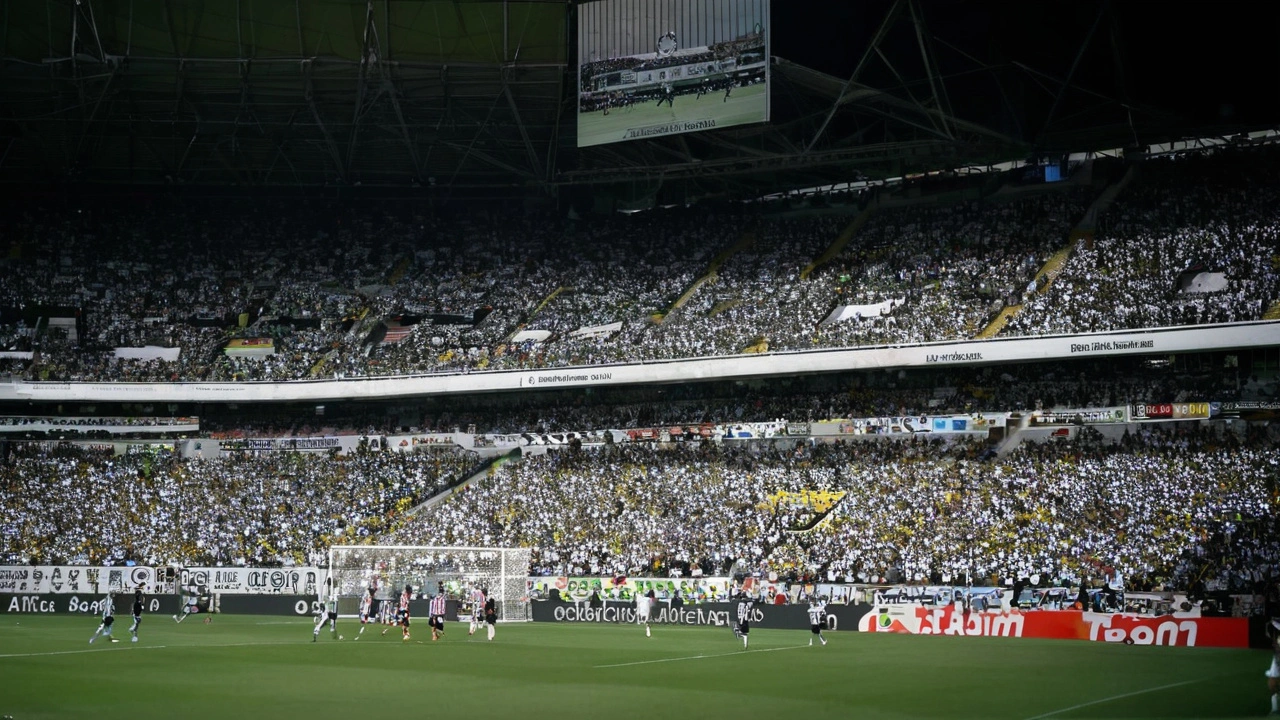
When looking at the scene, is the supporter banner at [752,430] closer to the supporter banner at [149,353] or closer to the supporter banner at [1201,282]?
the supporter banner at [1201,282]

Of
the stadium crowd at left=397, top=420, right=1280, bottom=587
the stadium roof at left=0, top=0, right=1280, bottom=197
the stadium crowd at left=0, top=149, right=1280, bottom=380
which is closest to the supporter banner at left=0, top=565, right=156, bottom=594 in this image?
the stadium crowd at left=397, top=420, right=1280, bottom=587

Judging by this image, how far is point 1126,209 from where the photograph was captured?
57188 mm

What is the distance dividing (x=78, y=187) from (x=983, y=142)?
46990mm

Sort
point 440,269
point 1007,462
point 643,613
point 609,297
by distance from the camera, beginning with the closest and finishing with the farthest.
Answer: point 643,613, point 1007,462, point 609,297, point 440,269

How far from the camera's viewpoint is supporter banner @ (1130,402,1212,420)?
4956cm

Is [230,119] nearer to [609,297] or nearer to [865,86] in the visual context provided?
[609,297]

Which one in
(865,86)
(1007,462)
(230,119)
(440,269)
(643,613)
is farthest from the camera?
(440,269)

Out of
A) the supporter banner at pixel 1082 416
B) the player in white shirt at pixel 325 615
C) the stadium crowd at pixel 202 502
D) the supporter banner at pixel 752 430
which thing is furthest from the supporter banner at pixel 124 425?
the supporter banner at pixel 1082 416

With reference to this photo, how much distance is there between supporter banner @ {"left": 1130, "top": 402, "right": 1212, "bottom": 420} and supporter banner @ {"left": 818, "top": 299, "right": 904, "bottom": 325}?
1154 centimetres

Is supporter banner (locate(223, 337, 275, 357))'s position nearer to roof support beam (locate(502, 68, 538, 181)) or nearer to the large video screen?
roof support beam (locate(502, 68, 538, 181))

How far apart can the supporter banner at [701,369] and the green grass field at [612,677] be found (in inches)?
639

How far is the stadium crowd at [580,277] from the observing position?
54250 millimetres

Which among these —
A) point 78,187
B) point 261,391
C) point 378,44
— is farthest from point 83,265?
point 378,44

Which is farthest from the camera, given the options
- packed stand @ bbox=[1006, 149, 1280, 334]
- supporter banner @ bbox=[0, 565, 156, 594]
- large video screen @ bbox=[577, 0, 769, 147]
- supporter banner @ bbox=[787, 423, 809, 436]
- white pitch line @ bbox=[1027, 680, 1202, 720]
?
supporter banner @ bbox=[787, 423, 809, 436]
